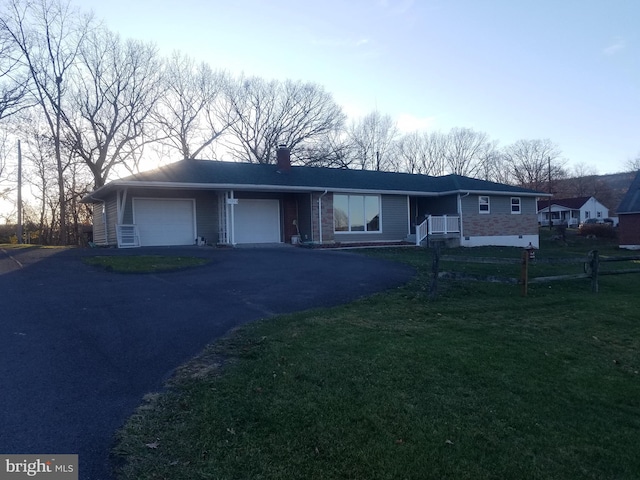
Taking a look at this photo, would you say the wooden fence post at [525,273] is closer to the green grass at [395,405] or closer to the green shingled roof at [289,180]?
the green grass at [395,405]

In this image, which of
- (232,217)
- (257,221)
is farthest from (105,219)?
(257,221)

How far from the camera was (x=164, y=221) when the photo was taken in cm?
1911

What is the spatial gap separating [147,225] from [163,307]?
1188 centimetres

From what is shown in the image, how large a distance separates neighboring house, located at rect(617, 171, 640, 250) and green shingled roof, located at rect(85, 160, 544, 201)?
992 cm

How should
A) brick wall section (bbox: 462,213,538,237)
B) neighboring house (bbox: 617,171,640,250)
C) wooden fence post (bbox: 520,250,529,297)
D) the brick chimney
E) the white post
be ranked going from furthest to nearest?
1. neighboring house (bbox: 617,171,640,250)
2. brick wall section (bbox: 462,213,538,237)
3. the brick chimney
4. the white post
5. wooden fence post (bbox: 520,250,529,297)

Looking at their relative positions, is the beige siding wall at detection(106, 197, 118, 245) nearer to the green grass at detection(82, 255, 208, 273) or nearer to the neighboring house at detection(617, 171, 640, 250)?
the green grass at detection(82, 255, 208, 273)

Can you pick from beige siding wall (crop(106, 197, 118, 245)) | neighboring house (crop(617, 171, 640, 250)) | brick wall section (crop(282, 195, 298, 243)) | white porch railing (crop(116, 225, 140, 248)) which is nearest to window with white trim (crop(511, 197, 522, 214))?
neighboring house (crop(617, 171, 640, 250))

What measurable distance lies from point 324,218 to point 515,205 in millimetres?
11923

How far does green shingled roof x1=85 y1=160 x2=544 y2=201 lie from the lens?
18391mm

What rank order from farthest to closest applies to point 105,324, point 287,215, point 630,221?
point 630,221, point 287,215, point 105,324

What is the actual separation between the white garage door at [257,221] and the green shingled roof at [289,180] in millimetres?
1245

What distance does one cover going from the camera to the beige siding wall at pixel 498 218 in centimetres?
2411

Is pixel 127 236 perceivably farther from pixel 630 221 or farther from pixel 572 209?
pixel 572 209

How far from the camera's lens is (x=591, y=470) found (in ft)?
11.0
